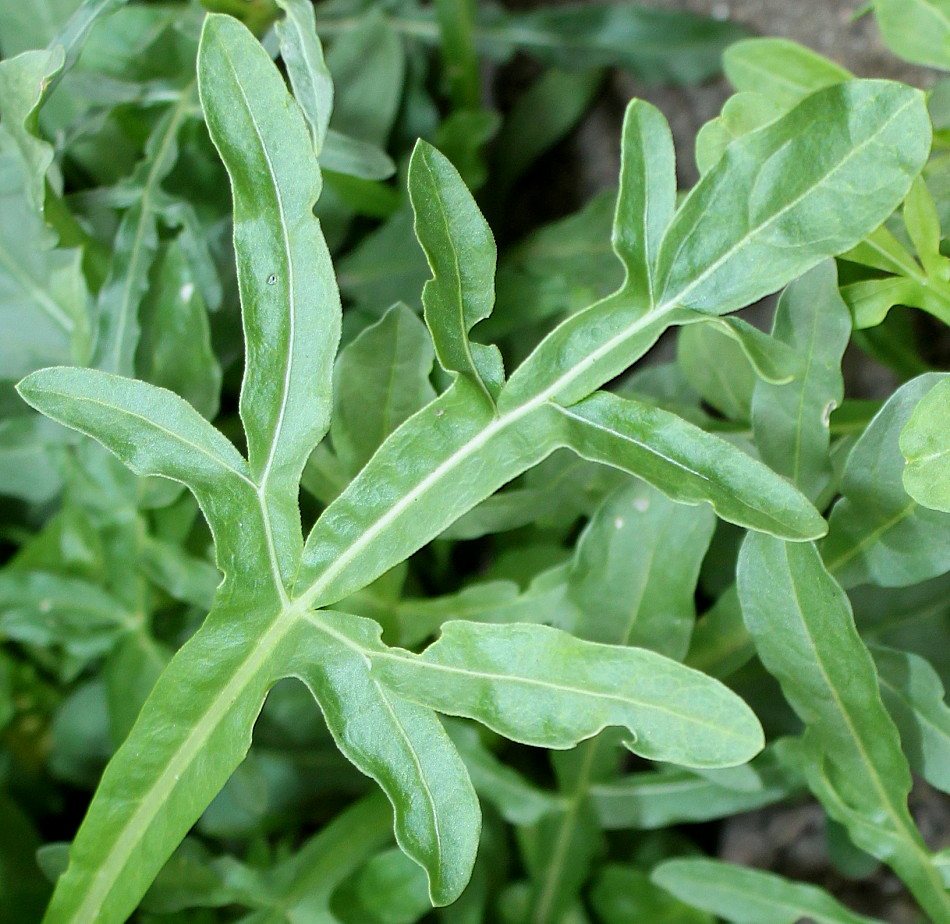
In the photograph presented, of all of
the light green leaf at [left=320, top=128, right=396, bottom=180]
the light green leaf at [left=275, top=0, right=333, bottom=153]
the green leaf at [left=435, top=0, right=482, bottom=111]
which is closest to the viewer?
the light green leaf at [left=275, top=0, right=333, bottom=153]

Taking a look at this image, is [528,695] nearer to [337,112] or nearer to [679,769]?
[679,769]

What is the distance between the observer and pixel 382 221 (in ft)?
3.58

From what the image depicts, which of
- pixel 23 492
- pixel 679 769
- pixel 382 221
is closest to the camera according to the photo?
pixel 679 769

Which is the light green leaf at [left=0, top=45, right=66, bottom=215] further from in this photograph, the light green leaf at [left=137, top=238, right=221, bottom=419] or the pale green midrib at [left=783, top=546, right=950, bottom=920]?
the pale green midrib at [left=783, top=546, right=950, bottom=920]

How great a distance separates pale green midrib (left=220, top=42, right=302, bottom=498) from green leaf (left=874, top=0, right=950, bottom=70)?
1.40 feet

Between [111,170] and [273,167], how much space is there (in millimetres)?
481

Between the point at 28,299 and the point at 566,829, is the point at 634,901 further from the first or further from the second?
the point at 28,299

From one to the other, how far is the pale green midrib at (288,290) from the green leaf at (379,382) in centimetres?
11

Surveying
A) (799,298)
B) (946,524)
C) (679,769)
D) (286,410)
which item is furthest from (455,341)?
(679,769)

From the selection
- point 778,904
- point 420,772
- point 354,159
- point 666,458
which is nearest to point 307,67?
point 354,159

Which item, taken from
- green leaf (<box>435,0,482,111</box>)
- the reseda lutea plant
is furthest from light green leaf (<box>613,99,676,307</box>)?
green leaf (<box>435,0,482,111</box>)

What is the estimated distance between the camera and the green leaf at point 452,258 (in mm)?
570

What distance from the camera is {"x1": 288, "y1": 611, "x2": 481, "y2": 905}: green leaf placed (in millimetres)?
557

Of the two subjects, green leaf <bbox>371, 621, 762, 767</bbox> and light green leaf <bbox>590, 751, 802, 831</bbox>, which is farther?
light green leaf <bbox>590, 751, 802, 831</bbox>
